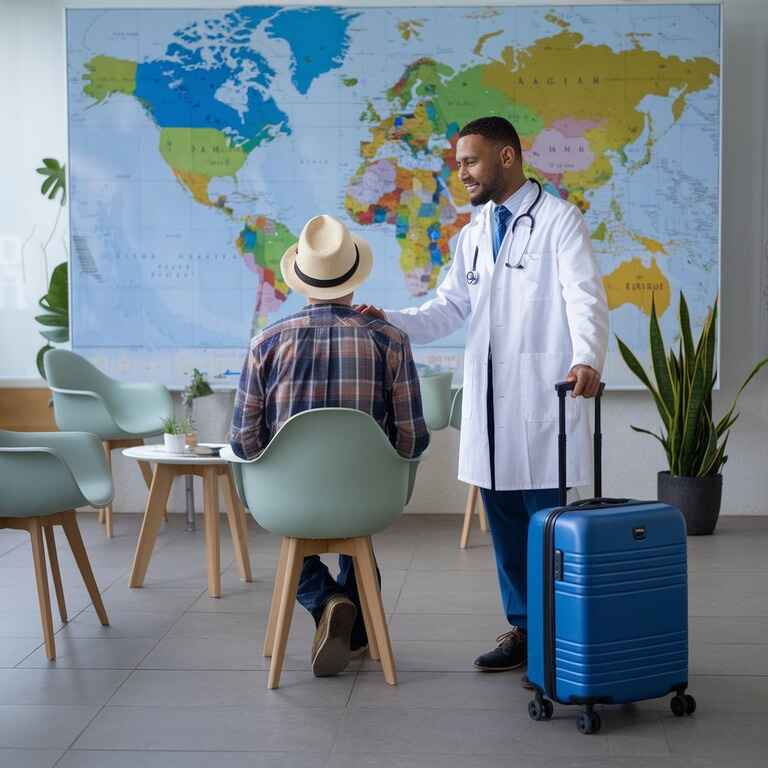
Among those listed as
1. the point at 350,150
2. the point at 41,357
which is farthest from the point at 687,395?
the point at 41,357

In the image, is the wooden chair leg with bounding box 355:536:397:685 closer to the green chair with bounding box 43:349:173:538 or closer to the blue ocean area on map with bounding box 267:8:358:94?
the green chair with bounding box 43:349:173:538

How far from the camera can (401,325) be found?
378cm

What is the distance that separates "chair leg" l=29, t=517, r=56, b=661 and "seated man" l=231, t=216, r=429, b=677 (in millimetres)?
779

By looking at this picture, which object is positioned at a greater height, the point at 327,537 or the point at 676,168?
the point at 676,168

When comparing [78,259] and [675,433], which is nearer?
[675,433]

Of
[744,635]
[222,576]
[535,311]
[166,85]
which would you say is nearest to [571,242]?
[535,311]

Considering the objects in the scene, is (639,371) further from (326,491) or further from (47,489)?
(47,489)

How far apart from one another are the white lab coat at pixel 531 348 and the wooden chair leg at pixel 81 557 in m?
1.31

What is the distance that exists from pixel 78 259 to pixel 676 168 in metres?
3.20

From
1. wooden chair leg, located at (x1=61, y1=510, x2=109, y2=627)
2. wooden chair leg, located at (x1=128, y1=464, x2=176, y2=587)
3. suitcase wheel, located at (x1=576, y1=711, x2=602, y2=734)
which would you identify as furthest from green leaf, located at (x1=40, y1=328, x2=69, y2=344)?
suitcase wheel, located at (x1=576, y1=711, x2=602, y2=734)

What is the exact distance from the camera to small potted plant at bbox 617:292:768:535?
5711 mm

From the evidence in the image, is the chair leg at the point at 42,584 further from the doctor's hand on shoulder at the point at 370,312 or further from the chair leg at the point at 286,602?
the doctor's hand on shoulder at the point at 370,312

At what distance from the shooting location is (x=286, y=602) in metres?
3.38

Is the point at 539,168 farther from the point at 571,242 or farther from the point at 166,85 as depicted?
the point at 571,242
